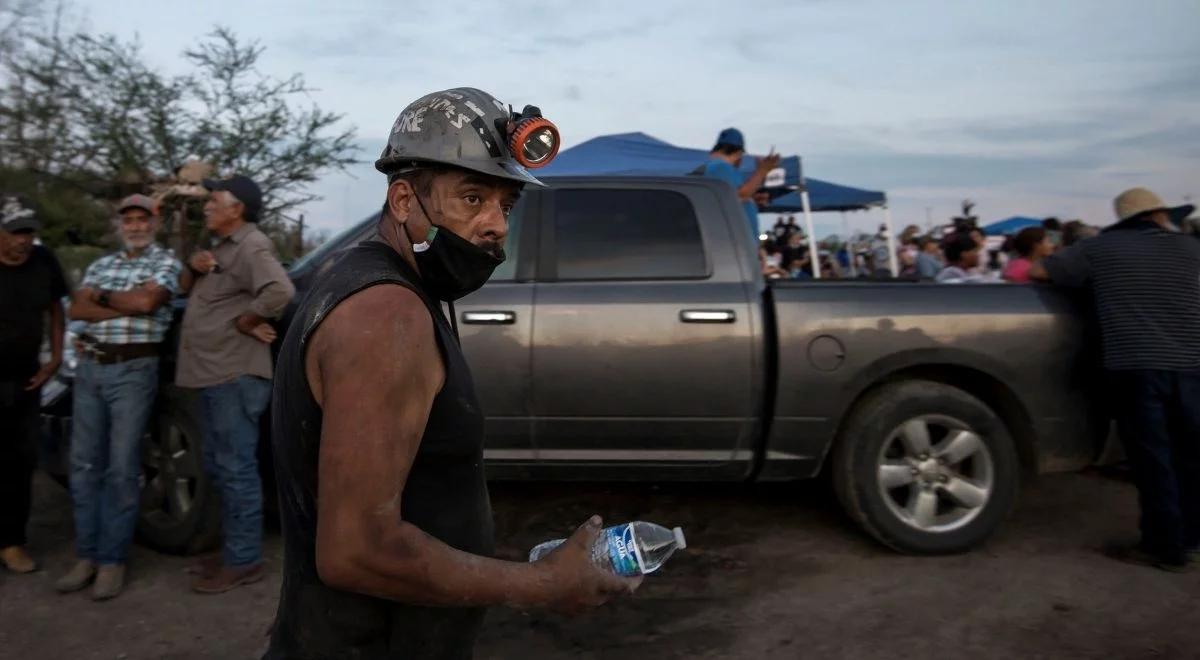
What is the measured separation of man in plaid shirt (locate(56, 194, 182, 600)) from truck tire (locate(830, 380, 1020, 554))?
11.0 ft

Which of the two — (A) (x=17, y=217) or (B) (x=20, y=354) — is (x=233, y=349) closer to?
(B) (x=20, y=354)

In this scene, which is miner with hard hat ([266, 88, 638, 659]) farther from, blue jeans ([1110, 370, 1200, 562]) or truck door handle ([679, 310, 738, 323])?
blue jeans ([1110, 370, 1200, 562])

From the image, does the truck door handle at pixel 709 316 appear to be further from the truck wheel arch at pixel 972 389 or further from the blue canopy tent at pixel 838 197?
the blue canopy tent at pixel 838 197

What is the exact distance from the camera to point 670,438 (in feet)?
15.3

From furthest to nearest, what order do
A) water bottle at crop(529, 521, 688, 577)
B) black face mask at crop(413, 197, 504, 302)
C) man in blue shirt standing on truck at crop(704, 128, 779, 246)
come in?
man in blue shirt standing on truck at crop(704, 128, 779, 246) < water bottle at crop(529, 521, 688, 577) < black face mask at crop(413, 197, 504, 302)

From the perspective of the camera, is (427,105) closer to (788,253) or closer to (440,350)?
(440,350)

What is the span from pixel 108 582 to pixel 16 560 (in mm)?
659

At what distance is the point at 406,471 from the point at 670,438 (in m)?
3.37

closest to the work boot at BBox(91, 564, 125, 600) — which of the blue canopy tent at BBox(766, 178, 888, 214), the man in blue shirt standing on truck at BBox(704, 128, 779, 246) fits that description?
the man in blue shirt standing on truck at BBox(704, 128, 779, 246)

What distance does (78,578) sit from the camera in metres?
4.48

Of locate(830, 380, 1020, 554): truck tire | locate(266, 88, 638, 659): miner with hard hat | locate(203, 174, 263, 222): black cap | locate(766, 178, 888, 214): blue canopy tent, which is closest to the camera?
locate(266, 88, 638, 659): miner with hard hat

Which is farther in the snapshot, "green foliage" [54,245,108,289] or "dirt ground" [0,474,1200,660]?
"green foliage" [54,245,108,289]

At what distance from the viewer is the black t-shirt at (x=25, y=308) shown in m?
4.55

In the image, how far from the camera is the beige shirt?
433 cm
